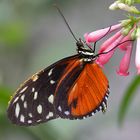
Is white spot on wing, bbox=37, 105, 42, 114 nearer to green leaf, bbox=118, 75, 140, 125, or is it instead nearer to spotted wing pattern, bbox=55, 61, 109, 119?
spotted wing pattern, bbox=55, 61, 109, 119

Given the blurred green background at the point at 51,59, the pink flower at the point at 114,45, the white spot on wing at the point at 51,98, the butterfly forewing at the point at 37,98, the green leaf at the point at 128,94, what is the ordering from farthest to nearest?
1. the blurred green background at the point at 51,59
2. the green leaf at the point at 128,94
3. the white spot on wing at the point at 51,98
4. the butterfly forewing at the point at 37,98
5. the pink flower at the point at 114,45

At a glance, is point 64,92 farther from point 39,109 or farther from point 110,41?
point 110,41

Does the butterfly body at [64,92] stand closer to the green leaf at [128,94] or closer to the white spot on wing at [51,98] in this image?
the white spot on wing at [51,98]

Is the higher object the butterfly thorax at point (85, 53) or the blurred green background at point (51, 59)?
the butterfly thorax at point (85, 53)

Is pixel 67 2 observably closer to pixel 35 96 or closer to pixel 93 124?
pixel 93 124

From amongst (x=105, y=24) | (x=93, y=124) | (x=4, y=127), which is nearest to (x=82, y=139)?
(x=93, y=124)

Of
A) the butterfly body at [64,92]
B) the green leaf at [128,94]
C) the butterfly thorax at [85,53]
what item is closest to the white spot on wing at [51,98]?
the butterfly body at [64,92]

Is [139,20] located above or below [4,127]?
above

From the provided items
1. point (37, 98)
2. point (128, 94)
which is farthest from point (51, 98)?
point (128, 94)

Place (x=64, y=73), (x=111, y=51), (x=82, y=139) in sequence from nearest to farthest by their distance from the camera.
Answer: (x=111, y=51)
(x=64, y=73)
(x=82, y=139)
